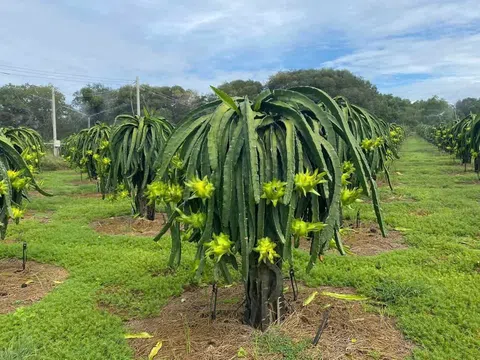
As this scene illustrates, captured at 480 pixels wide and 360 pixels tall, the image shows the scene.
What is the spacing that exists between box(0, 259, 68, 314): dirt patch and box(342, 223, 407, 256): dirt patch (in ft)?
11.7

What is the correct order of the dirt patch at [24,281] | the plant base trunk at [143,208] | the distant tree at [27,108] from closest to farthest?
the dirt patch at [24,281]
the plant base trunk at [143,208]
the distant tree at [27,108]

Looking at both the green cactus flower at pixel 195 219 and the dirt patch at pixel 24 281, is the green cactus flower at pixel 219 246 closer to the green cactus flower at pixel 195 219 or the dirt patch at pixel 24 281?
the green cactus flower at pixel 195 219

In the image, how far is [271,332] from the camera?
320cm

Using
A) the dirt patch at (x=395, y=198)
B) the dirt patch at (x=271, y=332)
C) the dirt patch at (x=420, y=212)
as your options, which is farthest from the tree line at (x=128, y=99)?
the dirt patch at (x=271, y=332)

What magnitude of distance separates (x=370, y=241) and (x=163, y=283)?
3.19 meters

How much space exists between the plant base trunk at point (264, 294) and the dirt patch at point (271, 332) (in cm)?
8

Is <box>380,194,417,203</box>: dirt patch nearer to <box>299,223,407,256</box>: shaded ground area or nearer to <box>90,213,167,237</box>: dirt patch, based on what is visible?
<box>299,223,407,256</box>: shaded ground area

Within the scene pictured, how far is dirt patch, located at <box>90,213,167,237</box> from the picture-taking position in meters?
7.06

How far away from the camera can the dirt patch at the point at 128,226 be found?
23.2ft

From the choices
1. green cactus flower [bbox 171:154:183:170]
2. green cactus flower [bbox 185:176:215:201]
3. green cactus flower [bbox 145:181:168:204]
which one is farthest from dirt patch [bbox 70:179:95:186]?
green cactus flower [bbox 185:176:215:201]

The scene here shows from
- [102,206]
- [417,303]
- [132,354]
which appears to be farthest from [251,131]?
[102,206]

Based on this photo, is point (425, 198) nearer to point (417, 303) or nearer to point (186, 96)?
point (417, 303)

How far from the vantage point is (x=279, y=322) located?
10.9 feet

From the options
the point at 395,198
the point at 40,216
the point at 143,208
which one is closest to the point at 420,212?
the point at 395,198
